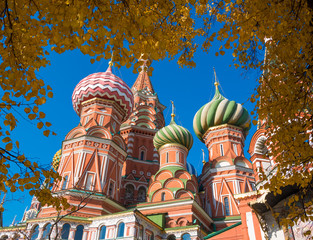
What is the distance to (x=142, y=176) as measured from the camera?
24281 millimetres

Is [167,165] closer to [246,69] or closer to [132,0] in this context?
[246,69]

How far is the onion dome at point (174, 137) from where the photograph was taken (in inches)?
872

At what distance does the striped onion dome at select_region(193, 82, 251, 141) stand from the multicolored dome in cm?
641

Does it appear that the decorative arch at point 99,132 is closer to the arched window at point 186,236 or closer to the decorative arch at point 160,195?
the decorative arch at point 160,195

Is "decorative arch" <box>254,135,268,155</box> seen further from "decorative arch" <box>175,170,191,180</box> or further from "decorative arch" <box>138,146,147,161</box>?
"decorative arch" <box>138,146,147,161</box>

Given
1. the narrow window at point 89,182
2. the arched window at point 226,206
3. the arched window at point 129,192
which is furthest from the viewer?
the arched window at point 129,192

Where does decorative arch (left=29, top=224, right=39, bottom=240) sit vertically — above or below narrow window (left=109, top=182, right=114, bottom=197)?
below

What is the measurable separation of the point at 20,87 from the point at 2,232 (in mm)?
17676

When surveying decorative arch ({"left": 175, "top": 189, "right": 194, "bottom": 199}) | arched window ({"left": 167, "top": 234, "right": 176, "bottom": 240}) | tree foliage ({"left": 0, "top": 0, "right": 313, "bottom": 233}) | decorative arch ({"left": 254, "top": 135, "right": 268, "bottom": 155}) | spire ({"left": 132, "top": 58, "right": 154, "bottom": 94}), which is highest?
spire ({"left": 132, "top": 58, "right": 154, "bottom": 94})

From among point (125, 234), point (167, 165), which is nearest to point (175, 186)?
point (167, 165)

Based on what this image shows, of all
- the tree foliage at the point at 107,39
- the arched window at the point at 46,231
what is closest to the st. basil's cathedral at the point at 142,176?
the arched window at the point at 46,231

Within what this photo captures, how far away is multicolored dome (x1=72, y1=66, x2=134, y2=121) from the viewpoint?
21.8 metres

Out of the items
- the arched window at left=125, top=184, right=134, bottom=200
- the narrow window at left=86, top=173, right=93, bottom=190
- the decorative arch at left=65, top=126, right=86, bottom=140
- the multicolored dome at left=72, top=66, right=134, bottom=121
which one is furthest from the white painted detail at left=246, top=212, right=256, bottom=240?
the multicolored dome at left=72, top=66, right=134, bottom=121

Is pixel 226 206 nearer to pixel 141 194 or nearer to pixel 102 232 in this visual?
pixel 141 194
